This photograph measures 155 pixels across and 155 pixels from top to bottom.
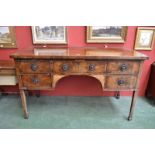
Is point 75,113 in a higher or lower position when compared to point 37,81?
lower

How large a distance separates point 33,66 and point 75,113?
0.91 meters

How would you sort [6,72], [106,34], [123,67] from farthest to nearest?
[106,34] < [6,72] < [123,67]

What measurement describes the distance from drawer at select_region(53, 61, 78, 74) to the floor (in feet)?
2.30

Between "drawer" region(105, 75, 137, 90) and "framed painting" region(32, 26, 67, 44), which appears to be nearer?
"drawer" region(105, 75, 137, 90)

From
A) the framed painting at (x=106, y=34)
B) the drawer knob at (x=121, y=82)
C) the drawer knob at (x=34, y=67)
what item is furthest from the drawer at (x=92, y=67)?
the framed painting at (x=106, y=34)

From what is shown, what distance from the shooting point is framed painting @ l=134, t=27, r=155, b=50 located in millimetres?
1964

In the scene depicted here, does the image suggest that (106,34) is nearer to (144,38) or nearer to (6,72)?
(144,38)

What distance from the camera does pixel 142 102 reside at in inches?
86.3

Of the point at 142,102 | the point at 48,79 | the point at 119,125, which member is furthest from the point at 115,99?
the point at 48,79

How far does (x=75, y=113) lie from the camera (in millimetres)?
1920

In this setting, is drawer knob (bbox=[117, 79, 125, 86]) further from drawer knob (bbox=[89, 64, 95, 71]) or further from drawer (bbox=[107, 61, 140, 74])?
drawer knob (bbox=[89, 64, 95, 71])

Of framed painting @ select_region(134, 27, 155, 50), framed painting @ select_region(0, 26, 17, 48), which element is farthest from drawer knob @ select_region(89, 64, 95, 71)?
framed painting @ select_region(0, 26, 17, 48)

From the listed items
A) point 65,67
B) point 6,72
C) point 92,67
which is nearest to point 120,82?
point 92,67
